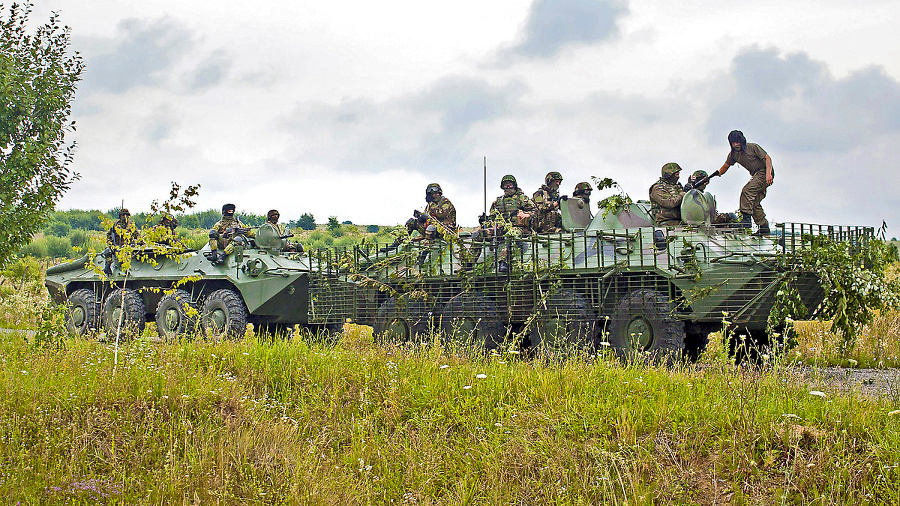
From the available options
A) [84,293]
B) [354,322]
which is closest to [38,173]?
[354,322]

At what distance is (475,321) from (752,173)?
12.5 ft

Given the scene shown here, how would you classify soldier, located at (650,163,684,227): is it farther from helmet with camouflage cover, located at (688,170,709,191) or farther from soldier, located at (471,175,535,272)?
soldier, located at (471,175,535,272)

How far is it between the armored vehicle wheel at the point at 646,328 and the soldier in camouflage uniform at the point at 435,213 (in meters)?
3.39

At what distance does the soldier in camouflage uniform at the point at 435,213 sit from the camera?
13.5m

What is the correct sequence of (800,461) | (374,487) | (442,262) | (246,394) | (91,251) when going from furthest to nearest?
(442,262), (91,251), (246,394), (374,487), (800,461)

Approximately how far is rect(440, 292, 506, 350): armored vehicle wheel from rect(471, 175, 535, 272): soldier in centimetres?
51

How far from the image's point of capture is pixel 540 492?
571 cm

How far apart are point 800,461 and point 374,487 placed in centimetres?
254

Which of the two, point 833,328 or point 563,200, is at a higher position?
point 563,200

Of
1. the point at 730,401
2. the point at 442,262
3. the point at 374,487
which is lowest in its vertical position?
the point at 374,487

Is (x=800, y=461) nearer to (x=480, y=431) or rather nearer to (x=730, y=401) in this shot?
(x=730, y=401)

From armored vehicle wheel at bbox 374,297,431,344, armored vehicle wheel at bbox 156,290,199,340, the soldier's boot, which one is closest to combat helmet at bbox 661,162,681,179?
the soldier's boot

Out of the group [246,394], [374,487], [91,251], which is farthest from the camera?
[91,251]

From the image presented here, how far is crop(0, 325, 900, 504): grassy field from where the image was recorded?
222 inches
